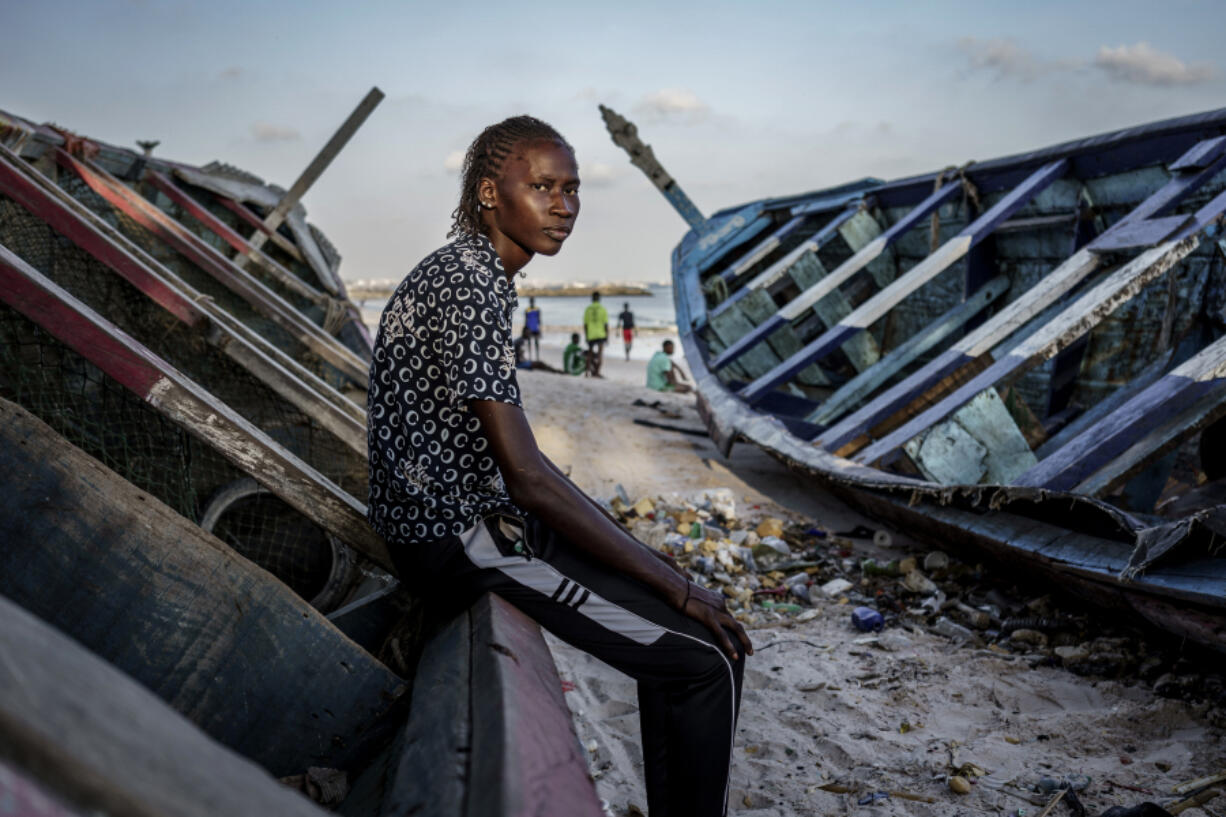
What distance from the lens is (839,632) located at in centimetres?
358

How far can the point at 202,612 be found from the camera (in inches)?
64.7

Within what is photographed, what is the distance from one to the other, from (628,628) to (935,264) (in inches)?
192

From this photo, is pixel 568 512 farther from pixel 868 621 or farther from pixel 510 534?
pixel 868 621

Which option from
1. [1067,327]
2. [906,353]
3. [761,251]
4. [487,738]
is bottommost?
[487,738]

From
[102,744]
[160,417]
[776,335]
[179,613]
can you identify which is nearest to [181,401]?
[179,613]

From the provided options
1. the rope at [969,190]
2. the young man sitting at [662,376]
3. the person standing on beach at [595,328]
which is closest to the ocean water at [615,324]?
the person standing on beach at [595,328]

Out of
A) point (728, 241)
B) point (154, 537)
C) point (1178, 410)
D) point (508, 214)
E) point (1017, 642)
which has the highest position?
point (728, 241)

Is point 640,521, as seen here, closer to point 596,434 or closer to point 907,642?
point 907,642

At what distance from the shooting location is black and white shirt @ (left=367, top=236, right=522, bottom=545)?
5.51ft

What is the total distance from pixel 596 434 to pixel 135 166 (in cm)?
450

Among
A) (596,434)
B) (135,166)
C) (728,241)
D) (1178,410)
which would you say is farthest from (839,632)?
(728,241)

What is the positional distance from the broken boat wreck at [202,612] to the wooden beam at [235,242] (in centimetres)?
302

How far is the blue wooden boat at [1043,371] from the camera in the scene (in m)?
2.98

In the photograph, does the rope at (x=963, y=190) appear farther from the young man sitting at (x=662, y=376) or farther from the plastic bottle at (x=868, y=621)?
the young man sitting at (x=662, y=376)
